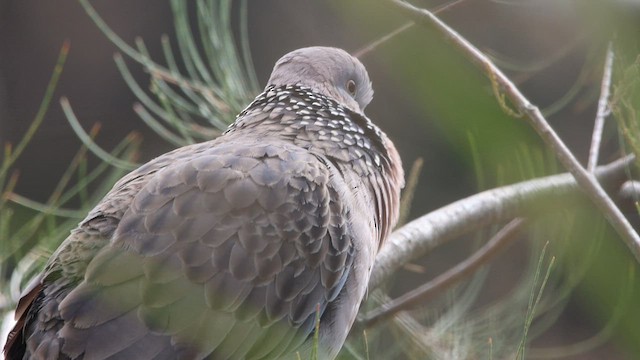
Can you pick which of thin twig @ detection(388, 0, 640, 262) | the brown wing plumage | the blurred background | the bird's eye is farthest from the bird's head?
thin twig @ detection(388, 0, 640, 262)

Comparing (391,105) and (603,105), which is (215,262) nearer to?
(603,105)

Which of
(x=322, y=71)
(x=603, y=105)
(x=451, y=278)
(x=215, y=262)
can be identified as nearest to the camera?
(x=215, y=262)

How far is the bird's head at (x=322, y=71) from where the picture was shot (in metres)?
2.02

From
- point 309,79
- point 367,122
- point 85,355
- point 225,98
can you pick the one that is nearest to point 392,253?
point 367,122

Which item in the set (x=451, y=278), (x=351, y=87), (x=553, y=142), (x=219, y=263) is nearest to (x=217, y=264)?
(x=219, y=263)

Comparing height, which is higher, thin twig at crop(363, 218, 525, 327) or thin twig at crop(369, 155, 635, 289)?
thin twig at crop(369, 155, 635, 289)

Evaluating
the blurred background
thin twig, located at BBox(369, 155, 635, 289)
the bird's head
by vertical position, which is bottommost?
the blurred background

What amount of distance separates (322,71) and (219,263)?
0.68 m

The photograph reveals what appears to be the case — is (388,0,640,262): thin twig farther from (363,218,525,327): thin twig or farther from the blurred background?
(363,218,525,327): thin twig

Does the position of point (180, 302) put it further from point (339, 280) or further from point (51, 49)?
point (51, 49)

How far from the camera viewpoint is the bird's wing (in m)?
1.40

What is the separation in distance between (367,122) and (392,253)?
30cm

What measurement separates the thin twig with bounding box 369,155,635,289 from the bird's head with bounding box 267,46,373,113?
1.02 ft

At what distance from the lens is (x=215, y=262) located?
148cm
